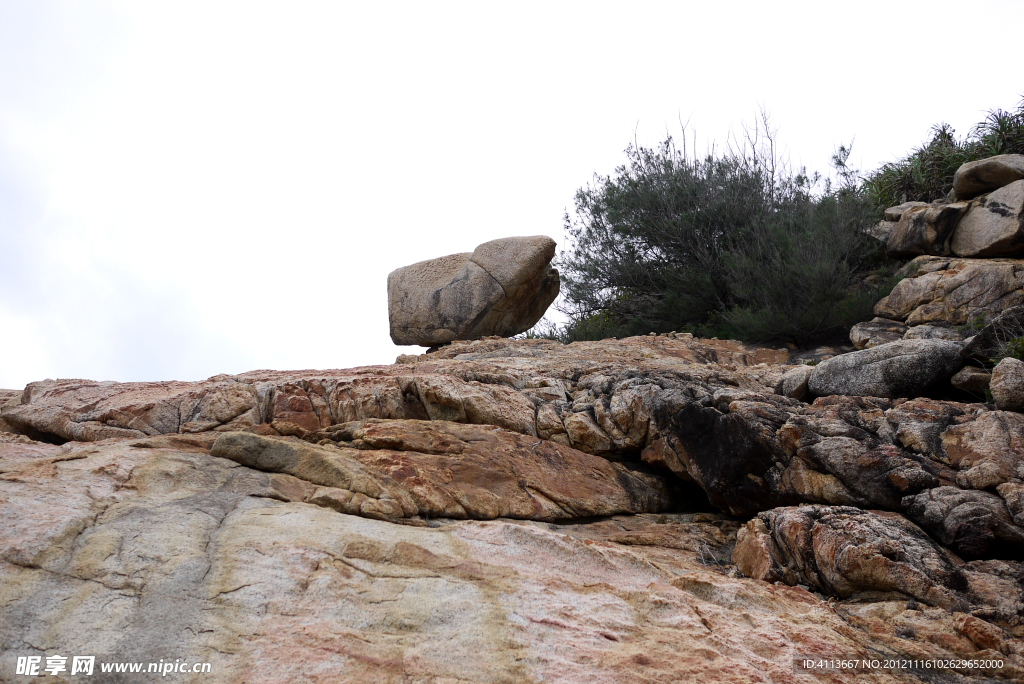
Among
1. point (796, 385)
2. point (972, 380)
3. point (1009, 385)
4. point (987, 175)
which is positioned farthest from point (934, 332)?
point (1009, 385)

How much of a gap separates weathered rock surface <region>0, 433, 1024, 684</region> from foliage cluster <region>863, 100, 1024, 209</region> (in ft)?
33.1

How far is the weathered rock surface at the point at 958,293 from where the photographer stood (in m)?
7.62

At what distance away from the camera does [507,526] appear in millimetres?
3229

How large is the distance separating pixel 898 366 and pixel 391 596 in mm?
3718

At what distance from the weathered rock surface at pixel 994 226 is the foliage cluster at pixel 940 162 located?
228 cm

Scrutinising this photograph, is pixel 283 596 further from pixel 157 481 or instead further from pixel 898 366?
pixel 898 366

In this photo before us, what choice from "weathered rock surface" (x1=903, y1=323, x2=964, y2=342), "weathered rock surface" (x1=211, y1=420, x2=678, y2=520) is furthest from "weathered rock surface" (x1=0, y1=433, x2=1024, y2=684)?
"weathered rock surface" (x1=903, y1=323, x2=964, y2=342)

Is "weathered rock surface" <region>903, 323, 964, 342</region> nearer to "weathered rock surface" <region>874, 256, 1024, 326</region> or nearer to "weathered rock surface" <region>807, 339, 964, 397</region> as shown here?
"weathered rock surface" <region>874, 256, 1024, 326</region>

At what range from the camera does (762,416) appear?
397cm

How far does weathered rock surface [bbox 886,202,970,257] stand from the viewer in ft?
29.8

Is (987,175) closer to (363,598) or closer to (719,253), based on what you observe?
(719,253)

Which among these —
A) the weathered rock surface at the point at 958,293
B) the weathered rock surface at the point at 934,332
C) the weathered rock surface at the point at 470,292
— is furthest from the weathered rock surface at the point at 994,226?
the weathered rock surface at the point at 470,292

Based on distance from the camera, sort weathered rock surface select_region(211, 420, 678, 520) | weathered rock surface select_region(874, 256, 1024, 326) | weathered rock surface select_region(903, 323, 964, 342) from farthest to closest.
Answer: weathered rock surface select_region(874, 256, 1024, 326) < weathered rock surface select_region(903, 323, 964, 342) < weathered rock surface select_region(211, 420, 678, 520)

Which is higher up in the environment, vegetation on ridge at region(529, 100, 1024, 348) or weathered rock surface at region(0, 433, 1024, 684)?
vegetation on ridge at region(529, 100, 1024, 348)
